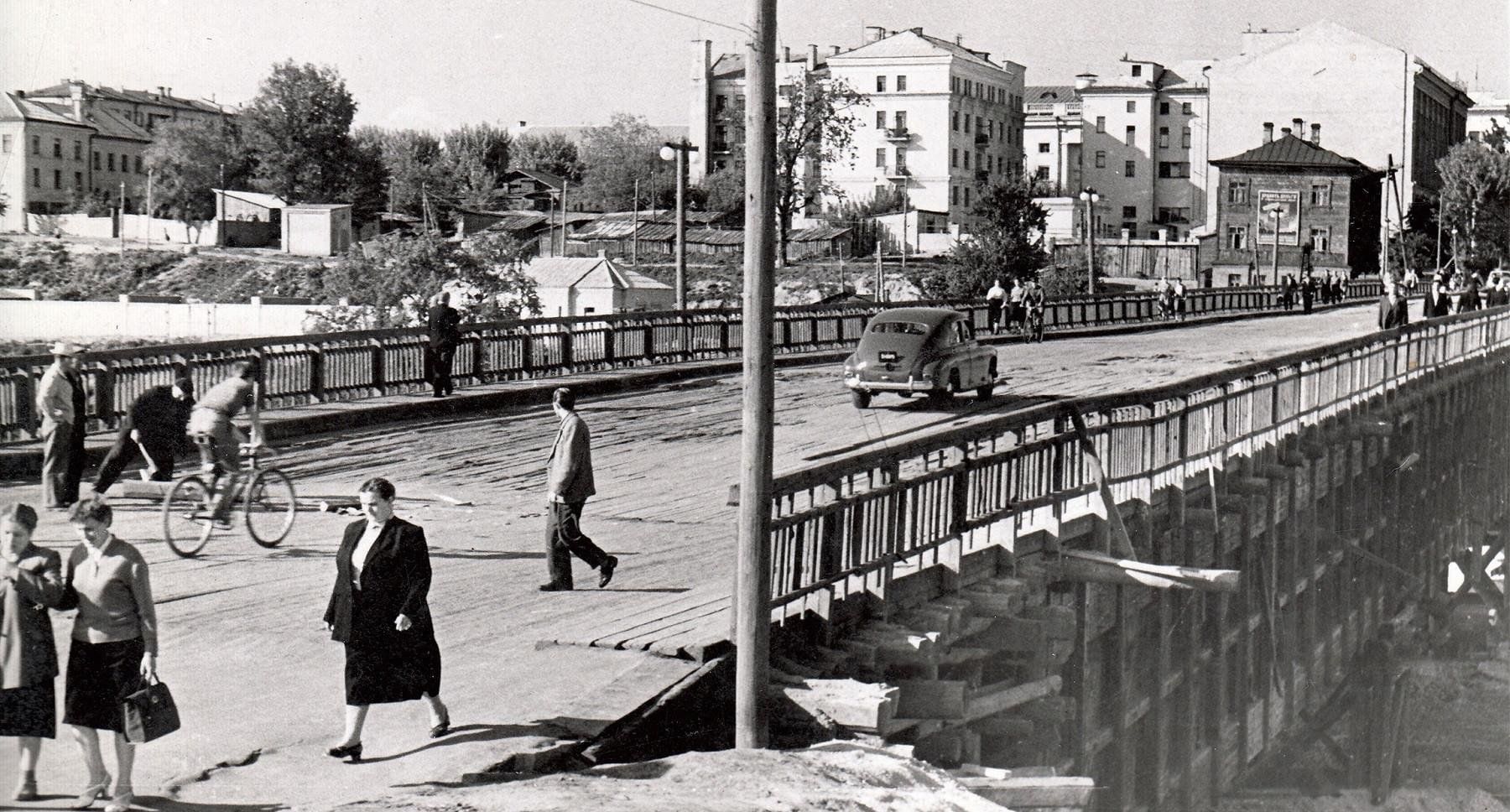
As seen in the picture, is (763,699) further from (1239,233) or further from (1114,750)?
(1239,233)

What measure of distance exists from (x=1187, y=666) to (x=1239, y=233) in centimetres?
7467

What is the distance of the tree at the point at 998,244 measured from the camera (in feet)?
187

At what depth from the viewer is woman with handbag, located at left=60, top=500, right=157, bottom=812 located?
8336 mm

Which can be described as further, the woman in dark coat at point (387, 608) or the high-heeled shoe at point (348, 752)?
the woman in dark coat at point (387, 608)

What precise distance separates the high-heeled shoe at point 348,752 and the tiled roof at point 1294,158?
8321cm

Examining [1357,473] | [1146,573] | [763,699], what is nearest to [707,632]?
[763,699]

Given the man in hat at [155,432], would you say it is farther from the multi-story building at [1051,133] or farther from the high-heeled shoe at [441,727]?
the multi-story building at [1051,133]

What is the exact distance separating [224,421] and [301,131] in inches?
545

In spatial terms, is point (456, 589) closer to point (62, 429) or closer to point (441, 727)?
point (441, 727)

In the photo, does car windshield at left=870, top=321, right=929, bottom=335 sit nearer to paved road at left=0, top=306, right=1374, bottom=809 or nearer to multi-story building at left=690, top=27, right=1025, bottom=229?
paved road at left=0, top=306, right=1374, bottom=809

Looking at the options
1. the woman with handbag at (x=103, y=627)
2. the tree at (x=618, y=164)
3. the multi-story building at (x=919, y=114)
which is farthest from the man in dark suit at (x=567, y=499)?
the tree at (x=618, y=164)

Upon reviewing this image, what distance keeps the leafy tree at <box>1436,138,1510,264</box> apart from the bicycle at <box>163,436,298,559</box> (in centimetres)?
7551

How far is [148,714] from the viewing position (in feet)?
27.1

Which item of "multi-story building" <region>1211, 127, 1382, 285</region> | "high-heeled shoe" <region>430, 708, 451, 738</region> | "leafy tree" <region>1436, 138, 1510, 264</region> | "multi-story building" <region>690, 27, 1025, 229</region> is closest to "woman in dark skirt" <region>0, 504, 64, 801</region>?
"high-heeled shoe" <region>430, 708, 451, 738</region>
